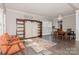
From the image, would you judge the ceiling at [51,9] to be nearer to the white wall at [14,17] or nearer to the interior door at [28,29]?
the white wall at [14,17]

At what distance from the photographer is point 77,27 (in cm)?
444

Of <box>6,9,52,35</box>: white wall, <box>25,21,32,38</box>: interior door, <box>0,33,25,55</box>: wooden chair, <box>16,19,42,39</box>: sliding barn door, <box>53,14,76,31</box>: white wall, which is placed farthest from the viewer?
<box>53,14,76,31</box>: white wall

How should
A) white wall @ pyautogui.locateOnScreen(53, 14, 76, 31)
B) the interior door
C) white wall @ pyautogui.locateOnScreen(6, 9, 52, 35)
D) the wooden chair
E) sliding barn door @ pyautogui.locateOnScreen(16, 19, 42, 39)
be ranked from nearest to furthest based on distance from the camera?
the wooden chair < white wall @ pyautogui.locateOnScreen(6, 9, 52, 35) < sliding barn door @ pyautogui.locateOnScreen(16, 19, 42, 39) < the interior door < white wall @ pyautogui.locateOnScreen(53, 14, 76, 31)

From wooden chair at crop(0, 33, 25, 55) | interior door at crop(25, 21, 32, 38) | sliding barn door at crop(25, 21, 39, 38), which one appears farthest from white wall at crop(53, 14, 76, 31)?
wooden chair at crop(0, 33, 25, 55)

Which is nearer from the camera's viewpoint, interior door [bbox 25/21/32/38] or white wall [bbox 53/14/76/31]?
interior door [bbox 25/21/32/38]

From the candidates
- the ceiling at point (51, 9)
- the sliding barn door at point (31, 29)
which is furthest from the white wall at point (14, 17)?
A: the sliding barn door at point (31, 29)

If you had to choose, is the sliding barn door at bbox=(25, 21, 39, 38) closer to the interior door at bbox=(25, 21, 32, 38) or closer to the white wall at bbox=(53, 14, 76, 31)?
the interior door at bbox=(25, 21, 32, 38)

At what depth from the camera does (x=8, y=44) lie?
350 centimetres

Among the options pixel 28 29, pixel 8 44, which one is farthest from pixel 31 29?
pixel 8 44

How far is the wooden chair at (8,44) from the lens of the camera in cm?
345

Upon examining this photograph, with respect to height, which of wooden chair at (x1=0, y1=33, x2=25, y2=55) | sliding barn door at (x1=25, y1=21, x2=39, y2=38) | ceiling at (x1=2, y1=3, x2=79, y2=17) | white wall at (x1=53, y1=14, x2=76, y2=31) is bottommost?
wooden chair at (x1=0, y1=33, x2=25, y2=55)

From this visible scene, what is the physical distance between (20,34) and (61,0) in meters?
1.80

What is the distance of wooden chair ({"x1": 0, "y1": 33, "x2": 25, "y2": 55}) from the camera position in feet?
11.3
